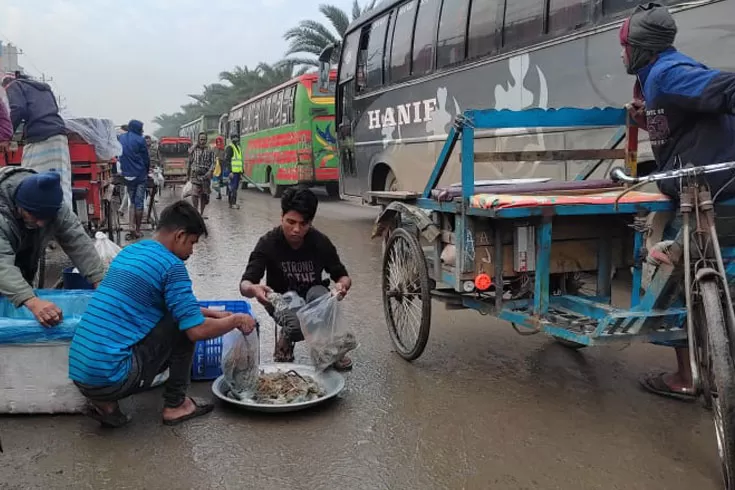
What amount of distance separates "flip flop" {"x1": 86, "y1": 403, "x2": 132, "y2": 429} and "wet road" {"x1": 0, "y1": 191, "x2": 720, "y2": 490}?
6 cm

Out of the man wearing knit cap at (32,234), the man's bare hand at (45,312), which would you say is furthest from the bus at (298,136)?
the man's bare hand at (45,312)

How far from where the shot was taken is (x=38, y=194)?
3.66 metres

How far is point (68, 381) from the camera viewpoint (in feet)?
11.5

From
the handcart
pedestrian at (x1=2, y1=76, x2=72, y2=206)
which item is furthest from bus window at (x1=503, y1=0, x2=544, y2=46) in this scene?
pedestrian at (x1=2, y1=76, x2=72, y2=206)

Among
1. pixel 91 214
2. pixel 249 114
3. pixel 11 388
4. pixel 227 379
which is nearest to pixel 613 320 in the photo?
pixel 227 379

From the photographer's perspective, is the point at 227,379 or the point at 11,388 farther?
the point at 227,379

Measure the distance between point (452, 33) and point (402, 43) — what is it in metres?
1.44

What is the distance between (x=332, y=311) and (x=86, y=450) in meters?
1.49

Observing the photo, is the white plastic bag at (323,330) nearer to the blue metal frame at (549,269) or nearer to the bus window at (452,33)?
the blue metal frame at (549,269)

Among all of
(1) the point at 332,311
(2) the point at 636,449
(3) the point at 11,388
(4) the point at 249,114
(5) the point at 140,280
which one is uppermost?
(4) the point at 249,114

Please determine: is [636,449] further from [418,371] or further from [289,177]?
[289,177]

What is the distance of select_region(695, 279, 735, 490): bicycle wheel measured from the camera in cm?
259

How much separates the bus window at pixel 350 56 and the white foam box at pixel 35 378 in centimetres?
804

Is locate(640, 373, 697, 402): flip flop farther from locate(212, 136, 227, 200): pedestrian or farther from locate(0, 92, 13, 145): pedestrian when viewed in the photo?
locate(212, 136, 227, 200): pedestrian
